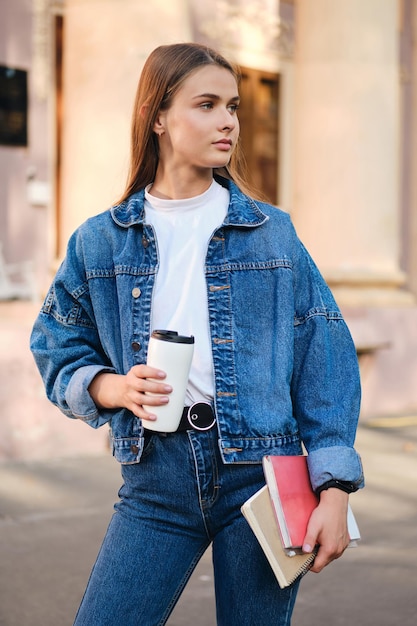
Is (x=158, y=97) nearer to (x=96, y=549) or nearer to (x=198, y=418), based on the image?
(x=198, y=418)

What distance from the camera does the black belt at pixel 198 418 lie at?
7.13 feet

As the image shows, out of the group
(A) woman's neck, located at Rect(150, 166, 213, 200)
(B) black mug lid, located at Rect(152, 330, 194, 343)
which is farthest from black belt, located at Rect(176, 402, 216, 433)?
(A) woman's neck, located at Rect(150, 166, 213, 200)

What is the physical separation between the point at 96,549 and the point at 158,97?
2.95 m

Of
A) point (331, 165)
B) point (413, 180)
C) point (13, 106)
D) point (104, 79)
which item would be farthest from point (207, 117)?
point (413, 180)

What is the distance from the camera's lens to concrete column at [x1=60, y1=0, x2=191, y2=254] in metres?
7.31

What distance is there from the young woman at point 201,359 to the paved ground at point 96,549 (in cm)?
176

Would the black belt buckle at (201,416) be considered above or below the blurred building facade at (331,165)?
below

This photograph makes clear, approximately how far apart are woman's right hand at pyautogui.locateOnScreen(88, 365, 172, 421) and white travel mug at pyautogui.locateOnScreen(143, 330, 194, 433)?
11 millimetres

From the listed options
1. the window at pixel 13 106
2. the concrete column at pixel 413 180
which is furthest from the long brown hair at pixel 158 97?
the concrete column at pixel 413 180

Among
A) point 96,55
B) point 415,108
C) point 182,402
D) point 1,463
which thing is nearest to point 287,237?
point 182,402

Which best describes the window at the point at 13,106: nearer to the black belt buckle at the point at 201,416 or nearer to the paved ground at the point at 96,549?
the paved ground at the point at 96,549

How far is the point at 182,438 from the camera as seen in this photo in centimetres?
218

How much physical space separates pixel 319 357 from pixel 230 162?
551mm

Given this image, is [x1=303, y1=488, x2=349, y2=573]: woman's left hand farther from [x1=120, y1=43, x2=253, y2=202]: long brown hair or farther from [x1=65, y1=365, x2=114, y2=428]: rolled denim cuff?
[x1=120, y1=43, x2=253, y2=202]: long brown hair
